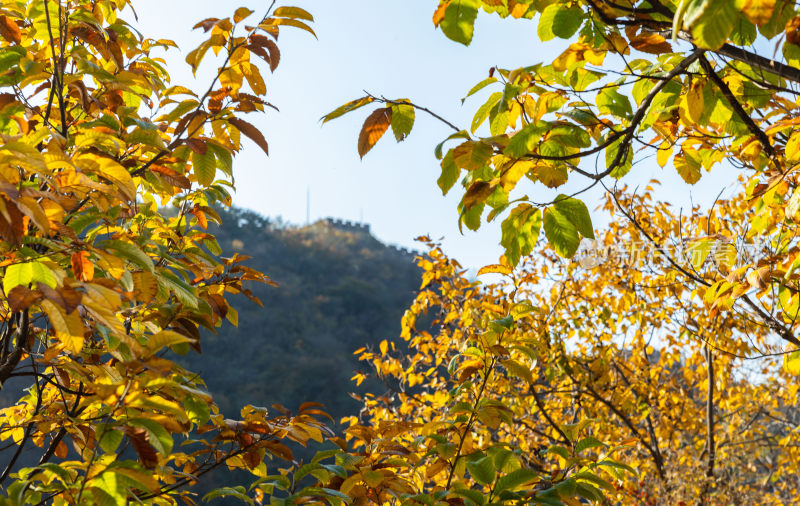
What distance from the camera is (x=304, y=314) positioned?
22.7m

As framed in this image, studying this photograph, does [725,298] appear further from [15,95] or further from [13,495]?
[15,95]

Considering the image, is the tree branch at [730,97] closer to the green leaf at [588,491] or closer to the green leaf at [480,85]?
the green leaf at [480,85]

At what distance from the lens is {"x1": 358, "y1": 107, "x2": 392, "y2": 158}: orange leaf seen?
1215mm

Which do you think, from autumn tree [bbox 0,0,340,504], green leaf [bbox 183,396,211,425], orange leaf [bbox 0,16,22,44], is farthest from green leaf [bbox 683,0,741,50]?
orange leaf [bbox 0,16,22,44]

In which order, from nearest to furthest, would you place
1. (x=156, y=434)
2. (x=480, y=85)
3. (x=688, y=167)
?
1. (x=156, y=434)
2. (x=480, y=85)
3. (x=688, y=167)

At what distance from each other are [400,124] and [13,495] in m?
1.04

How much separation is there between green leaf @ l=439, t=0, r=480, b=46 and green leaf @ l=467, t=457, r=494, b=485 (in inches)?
35.9

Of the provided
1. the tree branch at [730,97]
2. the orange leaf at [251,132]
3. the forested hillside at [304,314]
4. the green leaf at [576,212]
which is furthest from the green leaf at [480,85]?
the forested hillside at [304,314]

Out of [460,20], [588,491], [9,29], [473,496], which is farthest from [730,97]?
[9,29]

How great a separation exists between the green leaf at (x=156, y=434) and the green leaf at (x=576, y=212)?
0.79 meters

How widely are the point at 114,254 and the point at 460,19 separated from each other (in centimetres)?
82

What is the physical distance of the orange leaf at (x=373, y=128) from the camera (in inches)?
47.8

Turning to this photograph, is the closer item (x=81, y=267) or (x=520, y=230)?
(x=520, y=230)

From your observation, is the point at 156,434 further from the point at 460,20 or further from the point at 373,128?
the point at 460,20
